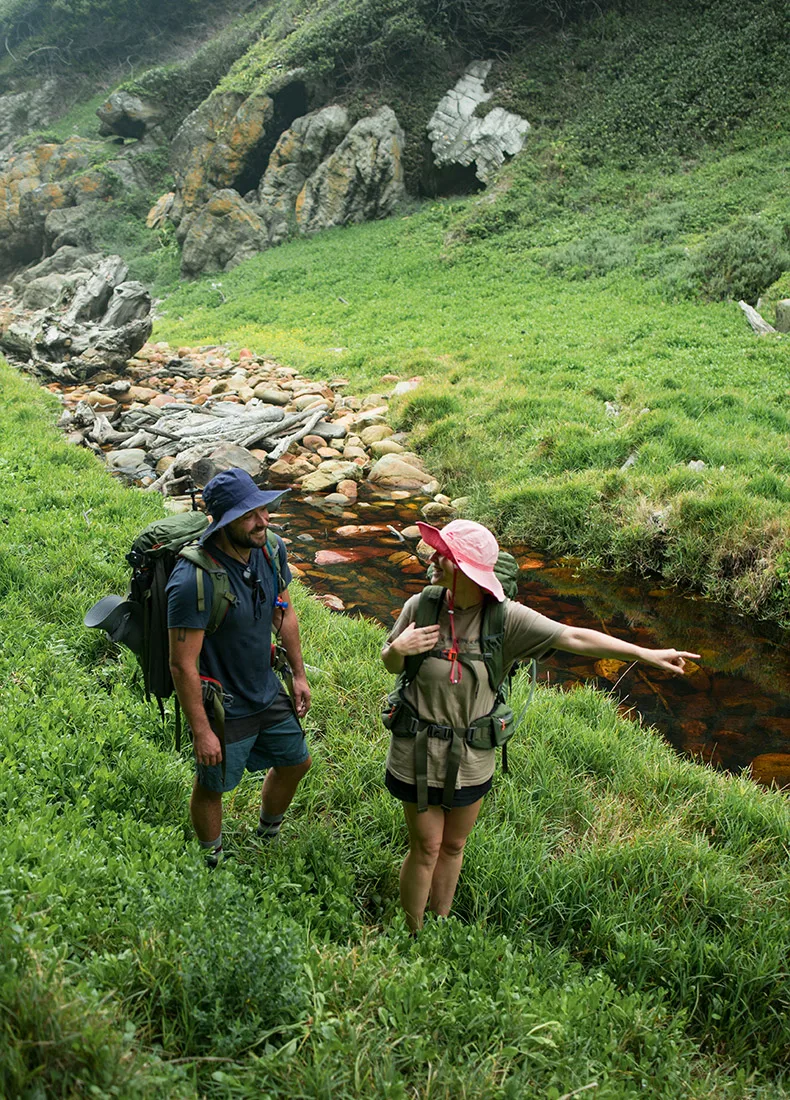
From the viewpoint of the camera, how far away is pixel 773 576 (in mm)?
8078

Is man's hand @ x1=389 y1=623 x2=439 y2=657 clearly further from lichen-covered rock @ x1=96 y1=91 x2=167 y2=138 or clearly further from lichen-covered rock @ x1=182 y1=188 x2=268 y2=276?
lichen-covered rock @ x1=96 y1=91 x2=167 y2=138

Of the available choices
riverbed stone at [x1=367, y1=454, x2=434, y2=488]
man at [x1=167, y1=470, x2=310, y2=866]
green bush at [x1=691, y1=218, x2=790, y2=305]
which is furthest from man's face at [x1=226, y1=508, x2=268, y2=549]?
green bush at [x1=691, y1=218, x2=790, y2=305]

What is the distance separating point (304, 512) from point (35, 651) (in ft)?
20.4

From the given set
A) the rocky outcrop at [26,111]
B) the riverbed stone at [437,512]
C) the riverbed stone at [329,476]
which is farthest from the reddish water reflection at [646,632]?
the rocky outcrop at [26,111]

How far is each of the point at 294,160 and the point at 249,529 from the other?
114ft

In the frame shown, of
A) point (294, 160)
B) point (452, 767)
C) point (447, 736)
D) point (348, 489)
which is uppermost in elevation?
point (294, 160)

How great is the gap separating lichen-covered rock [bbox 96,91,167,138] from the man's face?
163 feet

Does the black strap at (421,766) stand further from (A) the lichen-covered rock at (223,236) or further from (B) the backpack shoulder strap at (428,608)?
(A) the lichen-covered rock at (223,236)

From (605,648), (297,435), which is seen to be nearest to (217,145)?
(297,435)

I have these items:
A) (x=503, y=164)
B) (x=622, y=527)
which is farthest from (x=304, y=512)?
(x=503, y=164)

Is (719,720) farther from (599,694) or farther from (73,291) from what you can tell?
(73,291)

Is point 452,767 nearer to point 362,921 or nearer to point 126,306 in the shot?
point 362,921

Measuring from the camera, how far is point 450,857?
3732mm

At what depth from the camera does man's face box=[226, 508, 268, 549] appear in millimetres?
3619
